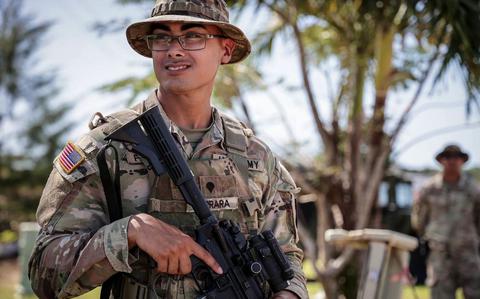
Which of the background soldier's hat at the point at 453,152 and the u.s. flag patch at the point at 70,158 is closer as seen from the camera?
the u.s. flag patch at the point at 70,158

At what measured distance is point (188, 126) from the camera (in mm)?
2145

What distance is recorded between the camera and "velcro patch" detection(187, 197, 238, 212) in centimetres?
201

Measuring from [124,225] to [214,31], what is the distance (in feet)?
2.28

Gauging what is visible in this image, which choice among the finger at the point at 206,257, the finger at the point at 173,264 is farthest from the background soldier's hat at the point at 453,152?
the finger at the point at 173,264

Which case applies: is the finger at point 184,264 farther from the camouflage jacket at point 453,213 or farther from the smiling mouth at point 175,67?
the camouflage jacket at point 453,213

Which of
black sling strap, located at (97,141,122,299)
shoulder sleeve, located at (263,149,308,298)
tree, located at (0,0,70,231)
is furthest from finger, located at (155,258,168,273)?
tree, located at (0,0,70,231)

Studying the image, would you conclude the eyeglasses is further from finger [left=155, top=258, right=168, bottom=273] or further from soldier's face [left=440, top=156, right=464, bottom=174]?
soldier's face [left=440, top=156, right=464, bottom=174]

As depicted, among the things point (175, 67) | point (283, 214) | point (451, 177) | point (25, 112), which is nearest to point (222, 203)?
point (283, 214)

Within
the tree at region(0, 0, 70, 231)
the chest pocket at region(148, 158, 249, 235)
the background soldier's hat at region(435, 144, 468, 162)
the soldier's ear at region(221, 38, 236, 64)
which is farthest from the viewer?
the tree at region(0, 0, 70, 231)

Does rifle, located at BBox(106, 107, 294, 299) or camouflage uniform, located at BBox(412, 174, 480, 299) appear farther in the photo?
camouflage uniform, located at BBox(412, 174, 480, 299)

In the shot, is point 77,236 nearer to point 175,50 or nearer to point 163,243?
point 163,243

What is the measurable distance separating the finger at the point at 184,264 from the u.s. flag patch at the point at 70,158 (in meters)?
0.38

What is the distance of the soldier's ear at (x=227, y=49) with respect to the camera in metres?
2.23

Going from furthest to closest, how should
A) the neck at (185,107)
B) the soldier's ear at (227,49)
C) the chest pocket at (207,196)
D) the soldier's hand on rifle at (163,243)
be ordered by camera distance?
the soldier's ear at (227,49), the neck at (185,107), the chest pocket at (207,196), the soldier's hand on rifle at (163,243)
